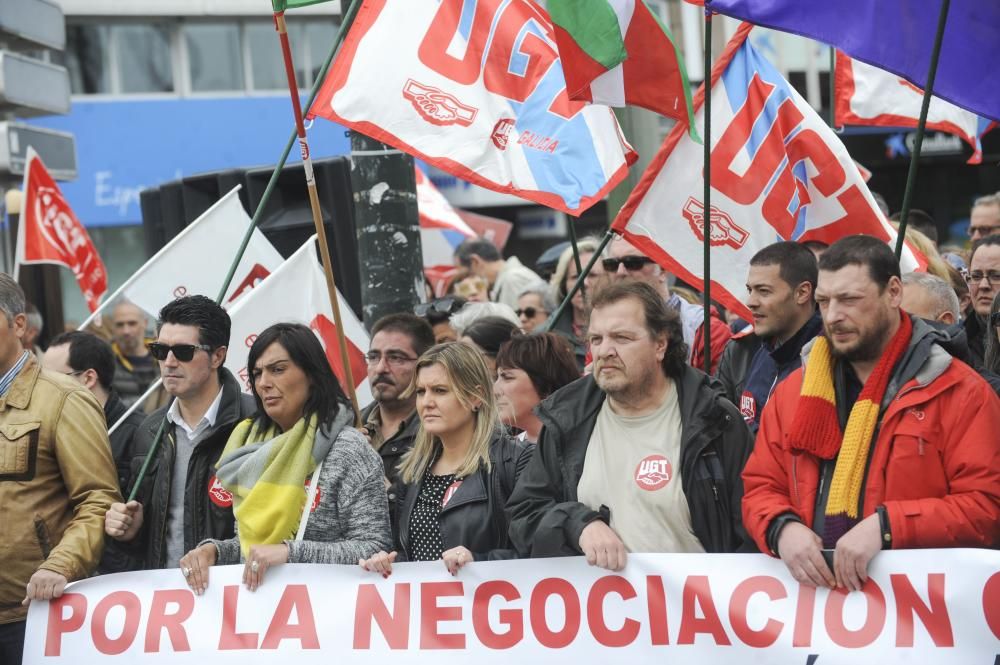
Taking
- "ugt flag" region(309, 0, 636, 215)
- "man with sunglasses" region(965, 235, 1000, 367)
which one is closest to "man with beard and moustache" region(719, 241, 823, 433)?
"man with sunglasses" region(965, 235, 1000, 367)

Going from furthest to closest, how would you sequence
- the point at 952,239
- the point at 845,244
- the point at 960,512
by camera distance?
1. the point at 952,239
2. the point at 845,244
3. the point at 960,512

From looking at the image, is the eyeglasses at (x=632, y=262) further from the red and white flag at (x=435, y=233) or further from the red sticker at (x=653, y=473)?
the red and white flag at (x=435, y=233)

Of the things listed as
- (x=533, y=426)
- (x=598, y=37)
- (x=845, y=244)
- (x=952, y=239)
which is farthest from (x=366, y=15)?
(x=952, y=239)

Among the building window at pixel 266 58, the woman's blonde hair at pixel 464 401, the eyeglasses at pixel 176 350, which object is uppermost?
the building window at pixel 266 58

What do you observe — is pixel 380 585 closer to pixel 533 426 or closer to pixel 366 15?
pixel 533 426

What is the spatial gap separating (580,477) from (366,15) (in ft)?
8.82

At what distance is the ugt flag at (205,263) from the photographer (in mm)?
6668

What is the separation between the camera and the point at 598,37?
5.28 meters

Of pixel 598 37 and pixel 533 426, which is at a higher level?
pixel 598 37

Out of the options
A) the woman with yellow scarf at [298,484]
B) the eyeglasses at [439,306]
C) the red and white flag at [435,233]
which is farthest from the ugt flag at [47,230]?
the woman with yellow scarf at [298,484]

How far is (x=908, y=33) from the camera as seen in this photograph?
511cm

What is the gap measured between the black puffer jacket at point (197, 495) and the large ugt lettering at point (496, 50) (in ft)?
6.08

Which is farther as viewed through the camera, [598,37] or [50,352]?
[50,352]

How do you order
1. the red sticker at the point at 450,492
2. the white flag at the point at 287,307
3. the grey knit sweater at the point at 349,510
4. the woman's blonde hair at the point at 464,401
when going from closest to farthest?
the grey knit sweater at the point at 349,510 → the red sticker at the point at 450,492 → the woman's blonde hair at the point at 464,401 → the white flag at the point at 287,307
